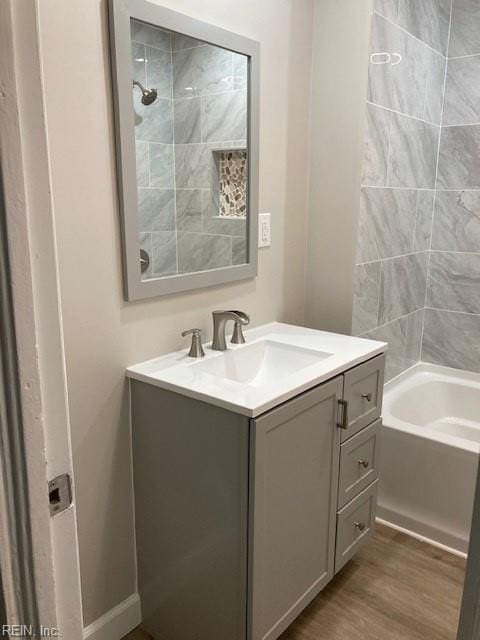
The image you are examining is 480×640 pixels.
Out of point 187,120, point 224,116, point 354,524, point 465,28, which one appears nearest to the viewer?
point 187,120

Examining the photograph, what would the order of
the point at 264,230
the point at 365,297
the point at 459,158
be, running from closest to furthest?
1. the point at 264,230
2. the point at 365,297
3. the point at 459,158

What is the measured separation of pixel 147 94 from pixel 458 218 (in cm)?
197

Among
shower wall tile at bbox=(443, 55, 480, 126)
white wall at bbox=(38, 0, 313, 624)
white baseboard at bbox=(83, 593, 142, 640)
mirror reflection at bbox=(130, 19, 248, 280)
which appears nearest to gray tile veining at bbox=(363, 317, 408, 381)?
white wall at bbox=(38, 0, 313, 624)

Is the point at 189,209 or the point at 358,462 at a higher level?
the point at 189,209

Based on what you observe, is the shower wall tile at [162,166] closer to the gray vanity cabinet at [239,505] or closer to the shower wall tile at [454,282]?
the gray vanity cabinet at [239,505]

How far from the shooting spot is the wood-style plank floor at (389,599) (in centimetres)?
184

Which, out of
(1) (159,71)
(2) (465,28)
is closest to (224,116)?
(1) (159,71)

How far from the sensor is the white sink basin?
1.88 meters

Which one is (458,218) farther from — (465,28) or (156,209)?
(156,209)

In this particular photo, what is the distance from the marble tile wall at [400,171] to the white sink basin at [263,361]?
1.62 ft

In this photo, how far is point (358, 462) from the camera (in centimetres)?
197

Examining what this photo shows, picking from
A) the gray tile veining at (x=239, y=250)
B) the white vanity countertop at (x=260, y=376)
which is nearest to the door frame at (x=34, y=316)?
the white vanity countertop at (x=260, y=376)

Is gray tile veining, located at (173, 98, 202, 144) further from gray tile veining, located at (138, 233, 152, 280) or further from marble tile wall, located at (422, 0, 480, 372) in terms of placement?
marble tile wall, located at (422, 0, 480, 372)

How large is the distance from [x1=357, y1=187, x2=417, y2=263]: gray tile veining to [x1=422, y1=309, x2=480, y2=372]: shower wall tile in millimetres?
513
